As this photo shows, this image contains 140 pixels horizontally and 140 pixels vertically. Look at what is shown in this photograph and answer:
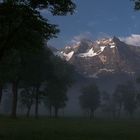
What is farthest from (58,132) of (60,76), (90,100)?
(90,100)

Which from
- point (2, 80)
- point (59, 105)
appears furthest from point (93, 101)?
point (2, 80)

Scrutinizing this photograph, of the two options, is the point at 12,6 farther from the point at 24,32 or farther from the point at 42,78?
the point at 42,78

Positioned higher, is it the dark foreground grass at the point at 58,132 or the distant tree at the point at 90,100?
the distant tree at the point at 90,100

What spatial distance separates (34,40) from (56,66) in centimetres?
8052

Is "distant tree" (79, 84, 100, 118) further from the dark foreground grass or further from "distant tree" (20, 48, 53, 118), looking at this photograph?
the dark foreground grass

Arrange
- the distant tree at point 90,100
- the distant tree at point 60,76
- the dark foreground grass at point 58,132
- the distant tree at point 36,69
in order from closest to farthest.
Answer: the dark foreground grass at point 58,132 < the distant tree at point 36,69 < the distant tree at point 60,76 < the distant tree at point 90,100

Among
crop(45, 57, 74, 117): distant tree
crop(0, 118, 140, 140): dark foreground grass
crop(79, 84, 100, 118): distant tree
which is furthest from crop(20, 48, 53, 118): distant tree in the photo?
crop(79, 84, 100, 118): distant tree

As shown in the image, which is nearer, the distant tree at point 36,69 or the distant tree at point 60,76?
the distant tree at point 36,69

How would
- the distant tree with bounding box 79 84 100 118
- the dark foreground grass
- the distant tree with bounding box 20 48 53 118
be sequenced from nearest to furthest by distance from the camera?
the dark foreground grass < the distant tree with bounding box 20 48 53 118 < the distant tree with bounding box 79 84 100 118

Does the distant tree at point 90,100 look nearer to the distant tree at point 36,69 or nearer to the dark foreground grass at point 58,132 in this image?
the distant tree at point 36,69

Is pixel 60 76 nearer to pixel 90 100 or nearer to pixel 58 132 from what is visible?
pixel 58 132

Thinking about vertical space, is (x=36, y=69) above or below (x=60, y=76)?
below

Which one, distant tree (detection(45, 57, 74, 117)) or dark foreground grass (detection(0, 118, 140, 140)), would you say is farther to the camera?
distant tree (detection(45, 57, 74, 117))

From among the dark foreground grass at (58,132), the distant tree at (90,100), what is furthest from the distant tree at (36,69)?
the distant tree at (90,100)
